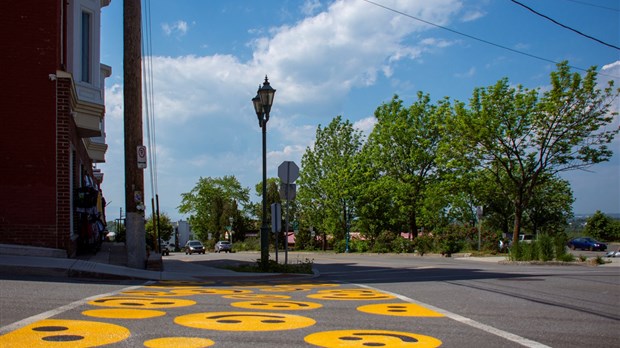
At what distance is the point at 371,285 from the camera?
39.6ft

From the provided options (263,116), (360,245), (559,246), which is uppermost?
(263,116)

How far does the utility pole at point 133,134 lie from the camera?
13.7 metres

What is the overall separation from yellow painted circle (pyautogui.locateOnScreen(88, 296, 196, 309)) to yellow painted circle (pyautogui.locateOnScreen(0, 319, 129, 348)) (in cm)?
146

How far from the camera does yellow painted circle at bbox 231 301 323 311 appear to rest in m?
7.84

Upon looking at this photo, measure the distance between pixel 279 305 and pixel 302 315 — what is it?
3.53 ft

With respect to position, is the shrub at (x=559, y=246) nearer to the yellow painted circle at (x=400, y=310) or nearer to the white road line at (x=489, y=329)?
the white road line at (x=489, y=329)

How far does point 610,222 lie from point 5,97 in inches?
2421

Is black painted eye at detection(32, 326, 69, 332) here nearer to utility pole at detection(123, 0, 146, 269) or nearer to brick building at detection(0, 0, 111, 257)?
utility pole at detection(123, 0, 146, 269)

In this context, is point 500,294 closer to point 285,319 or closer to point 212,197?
point 285,319

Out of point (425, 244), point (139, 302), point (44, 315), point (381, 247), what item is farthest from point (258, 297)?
point (381, 247)

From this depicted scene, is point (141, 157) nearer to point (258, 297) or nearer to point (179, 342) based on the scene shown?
point (258, 297)

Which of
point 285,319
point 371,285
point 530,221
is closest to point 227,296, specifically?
point 285,319

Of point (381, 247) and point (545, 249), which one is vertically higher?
point (545, 249)

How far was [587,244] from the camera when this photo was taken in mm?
46812
